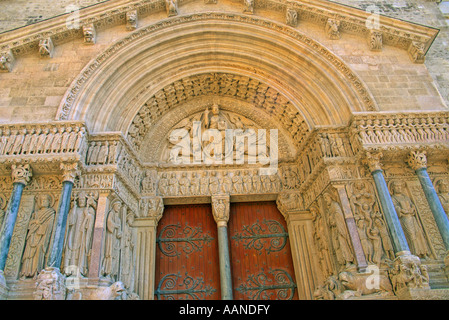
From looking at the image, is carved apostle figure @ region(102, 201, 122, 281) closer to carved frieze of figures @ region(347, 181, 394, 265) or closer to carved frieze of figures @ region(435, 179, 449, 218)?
carved frieze of figures @ region(347, 181, 394, 265)

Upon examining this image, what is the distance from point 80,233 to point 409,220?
5390 millimetres

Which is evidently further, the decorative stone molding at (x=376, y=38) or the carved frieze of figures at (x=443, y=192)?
the decorative stone molding at (x=376, y=38)

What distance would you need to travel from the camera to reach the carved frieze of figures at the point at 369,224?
5.41m

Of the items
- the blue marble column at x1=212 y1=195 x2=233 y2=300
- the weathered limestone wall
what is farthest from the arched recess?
the blue marble column at x1=212 y1=195 x2=233 y2=300

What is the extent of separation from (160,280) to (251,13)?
19.6 feet

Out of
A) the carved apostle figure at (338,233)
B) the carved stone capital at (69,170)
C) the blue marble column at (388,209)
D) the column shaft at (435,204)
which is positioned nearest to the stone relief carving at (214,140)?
the carved apostle figure at (338,233)

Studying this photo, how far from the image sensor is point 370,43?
7.16 metres

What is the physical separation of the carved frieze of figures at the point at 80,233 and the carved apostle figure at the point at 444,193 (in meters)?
5.88

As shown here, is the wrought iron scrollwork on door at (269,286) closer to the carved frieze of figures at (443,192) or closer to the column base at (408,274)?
the column base at (408,274)

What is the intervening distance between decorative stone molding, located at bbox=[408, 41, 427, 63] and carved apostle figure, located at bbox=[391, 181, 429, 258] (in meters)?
2.75

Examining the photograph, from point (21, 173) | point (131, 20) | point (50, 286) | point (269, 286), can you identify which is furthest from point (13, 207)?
point (269, 286)

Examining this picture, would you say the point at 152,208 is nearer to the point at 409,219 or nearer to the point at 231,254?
the point at 231,254

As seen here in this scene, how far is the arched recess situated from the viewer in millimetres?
6617

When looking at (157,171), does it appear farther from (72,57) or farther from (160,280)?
(72,57)
